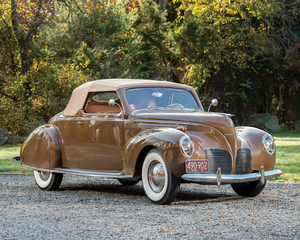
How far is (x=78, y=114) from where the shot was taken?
772 centimetres

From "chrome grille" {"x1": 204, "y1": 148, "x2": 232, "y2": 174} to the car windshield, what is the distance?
53.3 inches

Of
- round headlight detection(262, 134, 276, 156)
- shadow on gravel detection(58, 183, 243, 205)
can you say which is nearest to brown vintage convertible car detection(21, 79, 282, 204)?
round headlight detection(262, 134, 276, 156)

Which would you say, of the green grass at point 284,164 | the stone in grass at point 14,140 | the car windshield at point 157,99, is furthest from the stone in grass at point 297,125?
the car windshield at point 157,99

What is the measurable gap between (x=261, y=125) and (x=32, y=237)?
22630mm

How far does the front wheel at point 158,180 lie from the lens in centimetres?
597

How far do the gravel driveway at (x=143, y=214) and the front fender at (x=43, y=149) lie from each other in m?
0.49

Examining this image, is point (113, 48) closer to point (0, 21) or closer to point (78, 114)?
point (0, 21)

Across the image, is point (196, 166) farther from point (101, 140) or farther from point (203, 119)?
point (101, 140)

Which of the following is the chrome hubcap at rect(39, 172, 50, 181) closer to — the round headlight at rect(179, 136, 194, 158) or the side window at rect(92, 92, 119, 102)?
the side window at rect(92, 92, 119, 102)

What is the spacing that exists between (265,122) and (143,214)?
69.9 feet

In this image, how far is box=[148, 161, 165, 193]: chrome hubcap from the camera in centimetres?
616

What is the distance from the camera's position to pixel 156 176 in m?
6.23

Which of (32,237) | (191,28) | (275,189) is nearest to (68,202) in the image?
(32,237)

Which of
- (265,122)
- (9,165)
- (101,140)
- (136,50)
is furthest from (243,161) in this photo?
(265,122)
